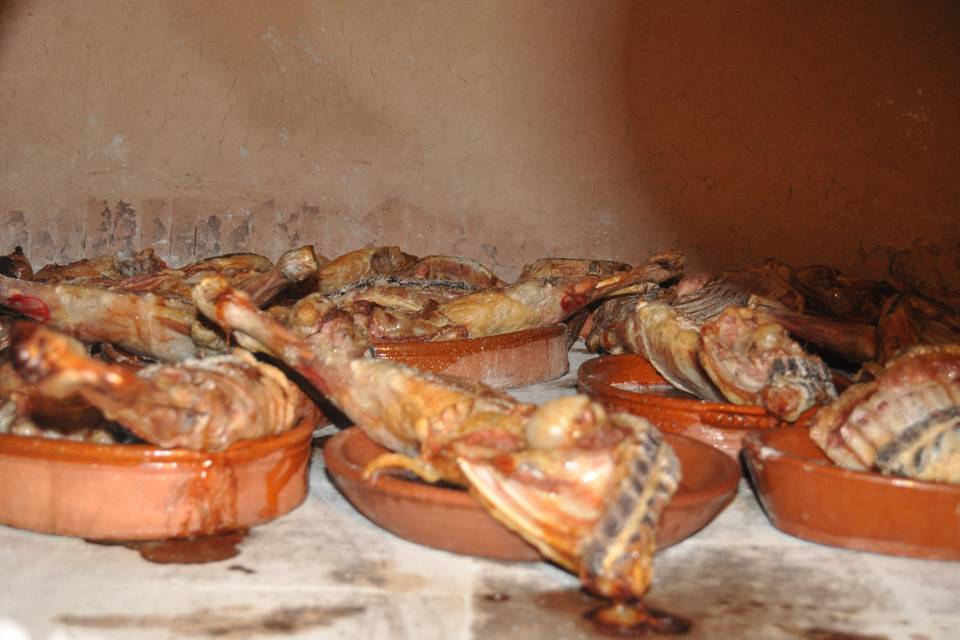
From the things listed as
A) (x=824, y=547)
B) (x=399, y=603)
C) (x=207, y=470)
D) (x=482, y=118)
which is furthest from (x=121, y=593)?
(x=482, y=118)

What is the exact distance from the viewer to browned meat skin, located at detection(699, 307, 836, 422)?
3.16 m

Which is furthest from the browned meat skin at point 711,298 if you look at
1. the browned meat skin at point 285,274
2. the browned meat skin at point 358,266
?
the browned meat skin at point 285,274

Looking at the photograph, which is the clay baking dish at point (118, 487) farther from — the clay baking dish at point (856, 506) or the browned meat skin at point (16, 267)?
the browned meat skin at point (16, 267)

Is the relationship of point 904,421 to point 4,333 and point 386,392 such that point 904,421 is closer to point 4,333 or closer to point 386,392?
point 386,392

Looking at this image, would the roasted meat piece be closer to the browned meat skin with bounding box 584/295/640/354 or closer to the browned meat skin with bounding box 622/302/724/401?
the browned meat skin with bounding box 622/302/724/401

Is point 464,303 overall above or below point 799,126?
below

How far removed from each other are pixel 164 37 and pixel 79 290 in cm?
334

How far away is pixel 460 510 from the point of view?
7.77 feet

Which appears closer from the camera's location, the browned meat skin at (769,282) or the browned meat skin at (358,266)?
the browned meat skin at (769,282)

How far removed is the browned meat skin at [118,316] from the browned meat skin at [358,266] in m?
1.59

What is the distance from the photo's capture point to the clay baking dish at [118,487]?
250cm

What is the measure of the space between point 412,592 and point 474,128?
5018 mm

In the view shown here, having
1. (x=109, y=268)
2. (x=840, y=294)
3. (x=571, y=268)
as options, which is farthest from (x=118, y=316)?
(x=840, y=294)

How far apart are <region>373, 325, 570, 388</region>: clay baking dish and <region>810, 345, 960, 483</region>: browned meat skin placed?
1744mm
